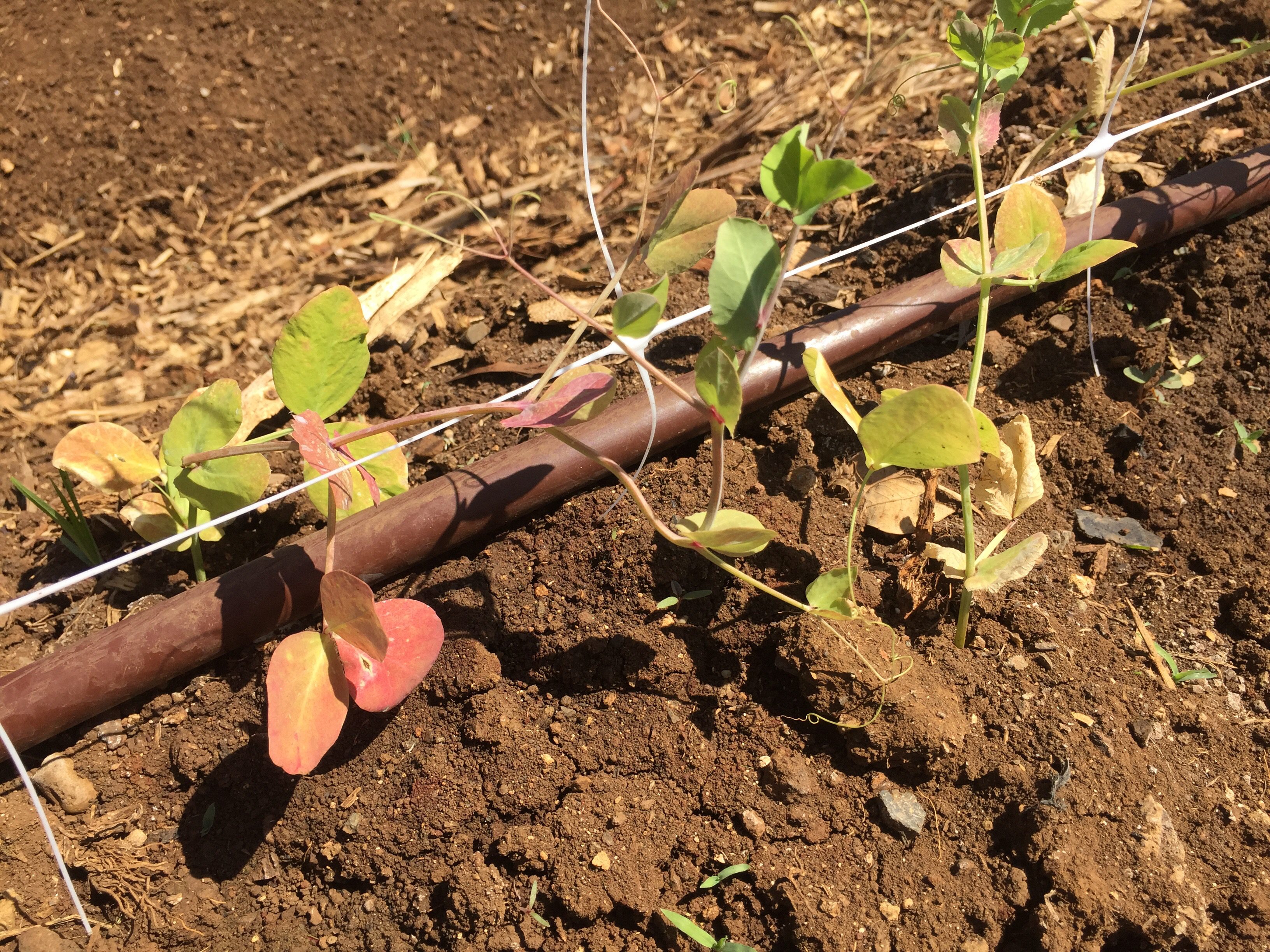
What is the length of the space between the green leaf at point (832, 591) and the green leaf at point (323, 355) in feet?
2.25

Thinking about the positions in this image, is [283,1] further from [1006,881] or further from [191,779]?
[1006,881]

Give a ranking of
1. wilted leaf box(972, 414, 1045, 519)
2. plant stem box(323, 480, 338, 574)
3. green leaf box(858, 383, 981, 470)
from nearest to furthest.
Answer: green leaf box(858, 383, 981, 470) < plant stem box(323, 480, 338, 574) < wilted leaf box(972, 414, 1045, 519)

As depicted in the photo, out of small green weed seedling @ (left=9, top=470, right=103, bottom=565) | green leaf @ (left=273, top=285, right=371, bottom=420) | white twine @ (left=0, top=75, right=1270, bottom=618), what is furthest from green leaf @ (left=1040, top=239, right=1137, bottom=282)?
small green weed seedling @ (left=9, top=470, right=103, bottom=565)

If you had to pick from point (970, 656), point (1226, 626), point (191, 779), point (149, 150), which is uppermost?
point (149, 150)

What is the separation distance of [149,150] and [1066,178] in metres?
2.34

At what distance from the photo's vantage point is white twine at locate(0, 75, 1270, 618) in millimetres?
985

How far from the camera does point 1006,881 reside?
1021mm

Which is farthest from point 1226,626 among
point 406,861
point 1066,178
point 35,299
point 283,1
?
point 283,1

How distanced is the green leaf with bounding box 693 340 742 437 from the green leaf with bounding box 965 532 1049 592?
0.40m

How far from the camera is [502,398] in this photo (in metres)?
1.27

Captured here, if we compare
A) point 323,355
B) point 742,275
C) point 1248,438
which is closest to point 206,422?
point 323,355

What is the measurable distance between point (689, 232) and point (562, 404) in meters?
0.28

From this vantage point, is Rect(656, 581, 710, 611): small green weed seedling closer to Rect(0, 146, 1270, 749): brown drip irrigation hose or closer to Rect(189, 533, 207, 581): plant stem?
Rect(0, 146, 1270, 749): brown drip irrigation hose

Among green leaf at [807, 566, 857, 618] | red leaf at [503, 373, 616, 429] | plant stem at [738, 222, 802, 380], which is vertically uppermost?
plant stem at [738, 222, 802, 380]
